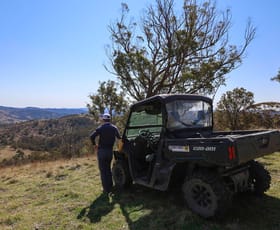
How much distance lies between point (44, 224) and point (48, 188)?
9.16ft

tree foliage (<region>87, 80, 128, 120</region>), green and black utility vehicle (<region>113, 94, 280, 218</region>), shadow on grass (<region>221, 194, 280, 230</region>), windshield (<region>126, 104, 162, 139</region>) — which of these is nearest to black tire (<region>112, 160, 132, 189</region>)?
green and black utility vehicle (<region>113, 94, 280, 218</region>)

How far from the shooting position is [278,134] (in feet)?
15.3

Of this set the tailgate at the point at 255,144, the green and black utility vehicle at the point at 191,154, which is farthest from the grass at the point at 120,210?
the tailgate at the point at 255,144

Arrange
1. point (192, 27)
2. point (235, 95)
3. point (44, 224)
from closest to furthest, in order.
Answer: point (44, 224)
point (192, 27)
point (235, 95)

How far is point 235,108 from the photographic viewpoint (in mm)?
16172

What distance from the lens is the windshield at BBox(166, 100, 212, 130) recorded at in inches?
187

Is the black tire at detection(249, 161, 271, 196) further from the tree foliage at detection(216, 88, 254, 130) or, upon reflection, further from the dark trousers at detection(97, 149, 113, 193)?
the tree foliage at detection(216, 88, 254, 130)

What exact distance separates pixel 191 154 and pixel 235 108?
1323 centimetres

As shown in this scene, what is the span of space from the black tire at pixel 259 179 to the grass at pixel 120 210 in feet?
0.54

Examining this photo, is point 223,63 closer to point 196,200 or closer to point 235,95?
point 235,95

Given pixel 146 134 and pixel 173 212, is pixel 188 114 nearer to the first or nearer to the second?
pixel 146 134

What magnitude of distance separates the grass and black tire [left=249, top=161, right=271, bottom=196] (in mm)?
163

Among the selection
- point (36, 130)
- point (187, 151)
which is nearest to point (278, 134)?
point (187, 151)

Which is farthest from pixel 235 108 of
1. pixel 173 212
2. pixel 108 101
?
Answer: pixel 173 212
